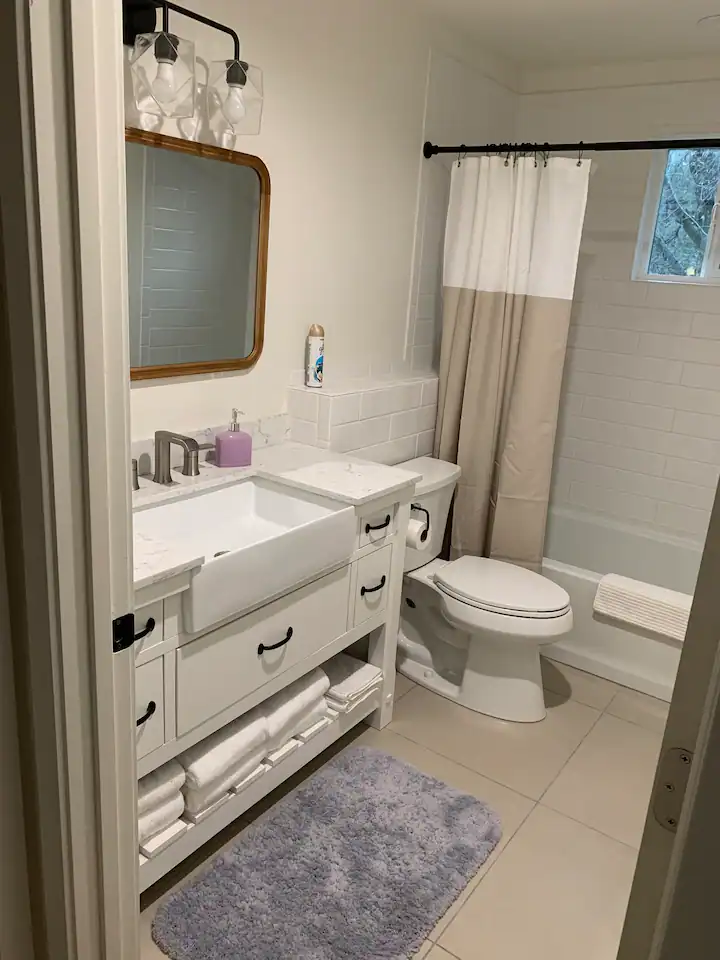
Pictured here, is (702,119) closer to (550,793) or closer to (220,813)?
(550,793)

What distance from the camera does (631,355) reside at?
10.7ft

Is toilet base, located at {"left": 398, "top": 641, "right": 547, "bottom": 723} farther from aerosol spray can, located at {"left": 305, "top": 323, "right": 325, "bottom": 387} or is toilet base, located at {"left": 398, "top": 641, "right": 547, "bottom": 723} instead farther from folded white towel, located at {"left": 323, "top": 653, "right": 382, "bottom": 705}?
aerosol spray can, located at {"left": 305, "top": 323, "right": 325, "bottom": 387}

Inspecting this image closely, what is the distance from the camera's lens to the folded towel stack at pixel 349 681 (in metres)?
2.24

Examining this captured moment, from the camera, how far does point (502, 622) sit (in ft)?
8.06

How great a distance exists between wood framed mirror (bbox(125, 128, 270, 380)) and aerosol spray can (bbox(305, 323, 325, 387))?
8.8 inches

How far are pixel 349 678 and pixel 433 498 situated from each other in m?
0.76

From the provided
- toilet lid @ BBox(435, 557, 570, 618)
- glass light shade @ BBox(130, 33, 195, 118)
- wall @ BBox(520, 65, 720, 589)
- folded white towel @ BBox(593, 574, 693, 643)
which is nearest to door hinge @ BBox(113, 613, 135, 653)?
glass light shade @ BBox(130, 33, 195, 118)

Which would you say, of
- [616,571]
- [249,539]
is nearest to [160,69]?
[249,539]

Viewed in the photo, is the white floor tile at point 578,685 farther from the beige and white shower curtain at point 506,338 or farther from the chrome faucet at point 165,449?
the chrome faucet at point 165,449

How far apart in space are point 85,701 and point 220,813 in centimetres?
91

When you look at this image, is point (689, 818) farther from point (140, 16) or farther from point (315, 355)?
point (315, 355)

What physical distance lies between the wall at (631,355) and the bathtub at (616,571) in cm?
2

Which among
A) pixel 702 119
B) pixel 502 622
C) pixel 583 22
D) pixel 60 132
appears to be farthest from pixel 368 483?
pixel 702 119

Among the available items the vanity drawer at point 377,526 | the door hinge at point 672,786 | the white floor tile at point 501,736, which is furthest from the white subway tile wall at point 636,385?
the door hinge at point 672,786
